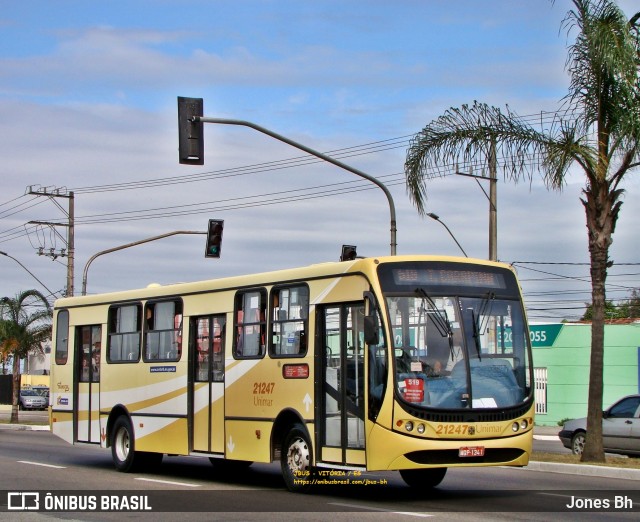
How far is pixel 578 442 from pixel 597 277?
5031mm

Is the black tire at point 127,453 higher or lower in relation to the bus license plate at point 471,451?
lower

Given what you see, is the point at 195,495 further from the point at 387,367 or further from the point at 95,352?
the point at 95,352

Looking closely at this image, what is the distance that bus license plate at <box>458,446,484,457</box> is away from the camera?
13391 mm

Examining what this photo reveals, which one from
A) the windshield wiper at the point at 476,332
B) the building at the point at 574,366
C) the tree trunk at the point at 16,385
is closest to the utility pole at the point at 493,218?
the building at the point at 574,366

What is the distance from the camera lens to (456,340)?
13789mm

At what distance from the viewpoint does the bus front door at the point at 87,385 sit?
67.9ft

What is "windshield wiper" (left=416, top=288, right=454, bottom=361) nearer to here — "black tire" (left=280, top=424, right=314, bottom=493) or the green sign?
"black tire" (left=280, top=424, right=314, bottom=493)

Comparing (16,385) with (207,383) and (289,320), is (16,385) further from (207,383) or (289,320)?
(289,320)

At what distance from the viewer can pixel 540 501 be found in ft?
46.0

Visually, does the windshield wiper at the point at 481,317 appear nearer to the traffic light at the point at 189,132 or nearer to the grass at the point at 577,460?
the grass at the point at 577,460

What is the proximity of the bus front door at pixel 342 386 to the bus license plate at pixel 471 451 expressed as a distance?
1.23 m

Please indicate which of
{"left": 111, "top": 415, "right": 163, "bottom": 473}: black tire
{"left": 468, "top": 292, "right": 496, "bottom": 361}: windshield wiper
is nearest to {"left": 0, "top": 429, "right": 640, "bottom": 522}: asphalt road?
{"left": 111, "top": 415, "right": 163, "bottom": 473}: black tire

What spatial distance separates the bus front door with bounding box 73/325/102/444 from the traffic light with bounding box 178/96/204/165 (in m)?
3.78

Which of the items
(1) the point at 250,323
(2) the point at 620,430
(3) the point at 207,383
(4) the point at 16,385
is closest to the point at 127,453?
(3) the point at 207,383
